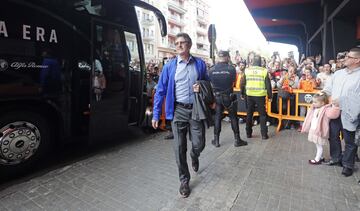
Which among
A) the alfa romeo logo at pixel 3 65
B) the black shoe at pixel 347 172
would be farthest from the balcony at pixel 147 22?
the black shoe at pixel 347 172

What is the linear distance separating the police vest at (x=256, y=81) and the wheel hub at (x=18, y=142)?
14.7ft

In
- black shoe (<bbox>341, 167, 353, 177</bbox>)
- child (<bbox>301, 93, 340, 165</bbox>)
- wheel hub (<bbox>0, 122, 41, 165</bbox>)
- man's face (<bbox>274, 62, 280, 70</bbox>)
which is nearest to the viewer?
wheel hub (<bbox>0, 122, 41, 165</bbox>)

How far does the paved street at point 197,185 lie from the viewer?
3.19 m

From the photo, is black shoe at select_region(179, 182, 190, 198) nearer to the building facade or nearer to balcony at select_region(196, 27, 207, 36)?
the building facade

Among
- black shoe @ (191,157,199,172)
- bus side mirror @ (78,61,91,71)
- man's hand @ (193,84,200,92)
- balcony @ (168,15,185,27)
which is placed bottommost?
black shoe @ (191,157,199,172)

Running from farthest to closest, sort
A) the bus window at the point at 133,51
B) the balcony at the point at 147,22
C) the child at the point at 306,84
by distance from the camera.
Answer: the balcony at the point at 147,22 < the child at the point at 306,84 < the bus window at the point at 133,51

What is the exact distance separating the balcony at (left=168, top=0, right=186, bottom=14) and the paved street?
50510mm

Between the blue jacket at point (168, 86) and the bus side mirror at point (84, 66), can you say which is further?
the bus side mirror at point (84, 66)

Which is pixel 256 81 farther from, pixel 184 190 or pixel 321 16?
pixel 321 16

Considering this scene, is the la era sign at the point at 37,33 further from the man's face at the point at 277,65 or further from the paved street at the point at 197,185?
the man's face at the point at 277,65

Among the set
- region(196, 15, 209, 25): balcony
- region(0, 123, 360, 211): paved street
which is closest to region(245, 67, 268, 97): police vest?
region(0, 123, 360, 211): paved street

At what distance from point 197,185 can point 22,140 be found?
9.03 ft

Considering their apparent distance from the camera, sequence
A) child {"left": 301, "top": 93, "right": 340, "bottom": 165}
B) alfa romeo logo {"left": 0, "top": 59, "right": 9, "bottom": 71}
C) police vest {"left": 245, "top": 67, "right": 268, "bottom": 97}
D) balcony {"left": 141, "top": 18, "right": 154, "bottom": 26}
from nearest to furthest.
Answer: alfa romeo logo {"left": 0, "top": 59, "right": 9, "bottom": 71}, child {"left": 301, "top": 93, "right": 340, "bottom": 165}, police vest {"left": 245, "top": 67, "right": 268, "bottom": 97}, balcony {"left": 141, "top": 18, "right": 154, "bottom": 26}

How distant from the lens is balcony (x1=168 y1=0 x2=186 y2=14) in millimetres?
51375
